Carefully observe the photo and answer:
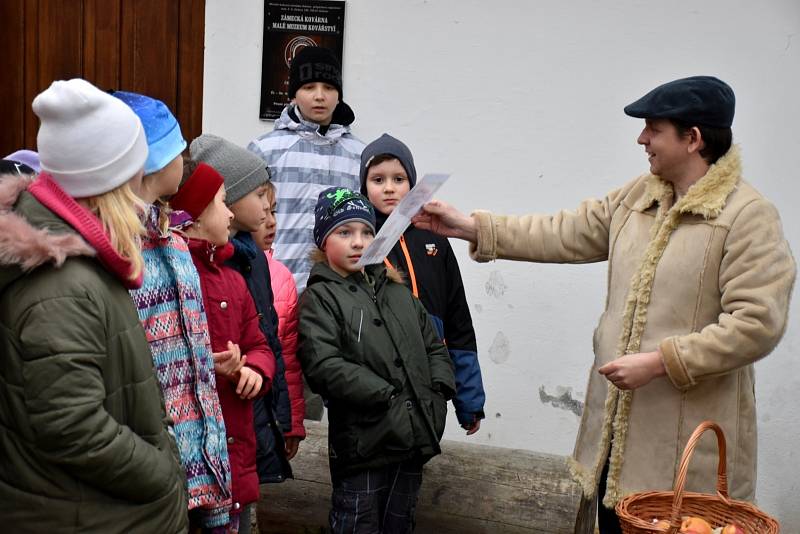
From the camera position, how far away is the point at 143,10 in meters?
5.41

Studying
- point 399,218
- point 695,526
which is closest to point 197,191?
point 399,218

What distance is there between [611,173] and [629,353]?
1730 mm

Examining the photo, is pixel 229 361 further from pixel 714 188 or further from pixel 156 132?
pixel 714 188

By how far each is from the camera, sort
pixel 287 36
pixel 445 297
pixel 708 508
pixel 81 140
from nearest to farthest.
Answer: pixel 81 140
pixel 708 508
pixel 445 297
pixel 287 36

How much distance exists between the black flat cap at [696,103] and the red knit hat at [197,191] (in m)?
1.36

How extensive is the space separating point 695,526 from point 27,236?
1.90 meters

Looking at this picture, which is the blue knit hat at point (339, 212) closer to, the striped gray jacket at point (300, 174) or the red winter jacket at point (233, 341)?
the red winter jacket at point (233, 341)

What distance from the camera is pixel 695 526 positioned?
9.71 ft

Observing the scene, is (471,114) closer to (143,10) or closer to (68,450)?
(143,10)

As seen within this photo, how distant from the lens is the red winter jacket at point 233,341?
314cm

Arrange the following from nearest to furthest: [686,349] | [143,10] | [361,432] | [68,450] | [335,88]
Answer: [68,450], [686,349], [361,432], [335,88], [143,10]

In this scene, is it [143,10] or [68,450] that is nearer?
[68,450]

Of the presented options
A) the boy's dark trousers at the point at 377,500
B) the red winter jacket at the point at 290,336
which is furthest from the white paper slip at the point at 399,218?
the boy's dark trousers at the point at 377,500

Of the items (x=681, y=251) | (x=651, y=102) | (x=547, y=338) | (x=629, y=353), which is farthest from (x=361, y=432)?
(x=547, y=338)
